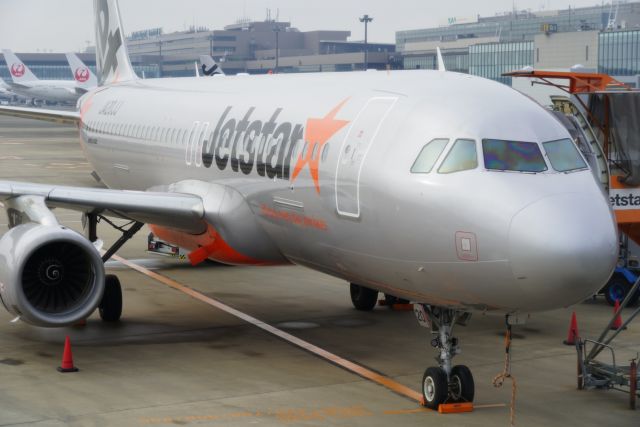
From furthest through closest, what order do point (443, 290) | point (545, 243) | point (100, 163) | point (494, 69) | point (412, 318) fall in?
1. point (494, 69)
2. point (100, 163)
3. point (412, 318)
4. point (443, 290)
5. point (545, 243)

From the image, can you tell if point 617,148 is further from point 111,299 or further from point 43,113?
point 43,113

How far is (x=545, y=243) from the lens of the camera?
1214cm

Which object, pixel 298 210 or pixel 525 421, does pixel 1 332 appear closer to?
pixel 298 210

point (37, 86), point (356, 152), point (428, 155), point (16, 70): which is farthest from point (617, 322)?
point (16, 70)

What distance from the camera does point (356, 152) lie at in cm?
1491

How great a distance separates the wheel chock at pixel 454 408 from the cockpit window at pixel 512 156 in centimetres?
328

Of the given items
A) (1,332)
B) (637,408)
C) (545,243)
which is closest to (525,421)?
(637,408)

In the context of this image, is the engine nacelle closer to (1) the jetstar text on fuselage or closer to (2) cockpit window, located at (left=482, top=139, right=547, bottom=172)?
(1) the jetstar text on fuselage

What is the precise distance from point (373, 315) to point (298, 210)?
525 cm

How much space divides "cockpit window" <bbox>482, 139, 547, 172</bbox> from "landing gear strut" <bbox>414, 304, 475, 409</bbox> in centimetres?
222

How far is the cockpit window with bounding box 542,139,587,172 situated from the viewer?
13.5m

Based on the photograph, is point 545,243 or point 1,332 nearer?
point 545,243

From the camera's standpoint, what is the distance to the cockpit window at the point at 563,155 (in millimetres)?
13461

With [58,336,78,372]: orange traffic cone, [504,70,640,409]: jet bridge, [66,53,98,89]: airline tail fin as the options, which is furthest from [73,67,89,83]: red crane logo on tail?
[58,336,78,372]: orange traffic cone
